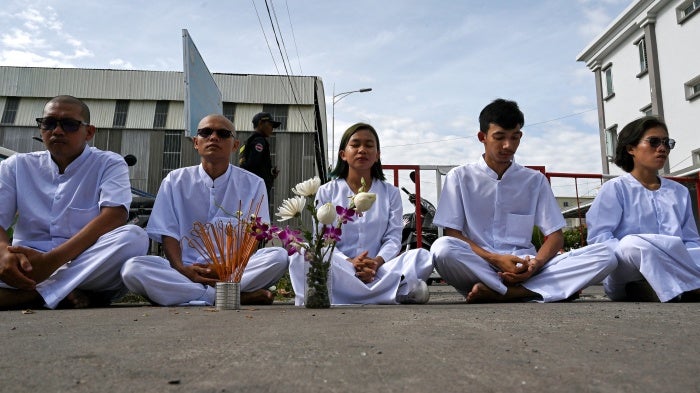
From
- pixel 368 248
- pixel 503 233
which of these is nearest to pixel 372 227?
pixel 368 248

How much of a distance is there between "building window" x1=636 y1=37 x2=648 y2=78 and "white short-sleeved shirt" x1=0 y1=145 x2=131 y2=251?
1629cm

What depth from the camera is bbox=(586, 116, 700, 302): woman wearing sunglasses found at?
358cm

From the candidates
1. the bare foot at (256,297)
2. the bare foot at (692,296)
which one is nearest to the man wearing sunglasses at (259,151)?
the bare foot at (256,297)

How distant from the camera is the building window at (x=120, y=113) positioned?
23375mm

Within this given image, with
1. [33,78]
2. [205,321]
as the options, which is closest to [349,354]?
[205,321]

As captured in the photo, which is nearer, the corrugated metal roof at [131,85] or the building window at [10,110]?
the corrugated metal roof at [131,85]

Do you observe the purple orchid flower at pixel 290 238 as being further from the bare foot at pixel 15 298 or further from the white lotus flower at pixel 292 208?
the bare foot at pixel 15 298

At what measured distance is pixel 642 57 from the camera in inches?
653

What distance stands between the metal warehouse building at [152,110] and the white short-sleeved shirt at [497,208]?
19028 mm

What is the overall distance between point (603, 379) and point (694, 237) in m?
3.44

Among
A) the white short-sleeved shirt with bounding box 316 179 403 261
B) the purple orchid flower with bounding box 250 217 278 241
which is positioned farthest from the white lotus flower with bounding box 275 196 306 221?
the white short-sleeved shirt with bounding box 316 179 403 261

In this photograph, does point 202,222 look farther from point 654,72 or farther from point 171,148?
point 171,148

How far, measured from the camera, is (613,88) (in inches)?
718

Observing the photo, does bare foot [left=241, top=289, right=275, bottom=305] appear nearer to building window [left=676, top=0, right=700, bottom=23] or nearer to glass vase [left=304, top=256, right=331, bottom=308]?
glass vase [left=304, top=256, right=331, bottom=308]
